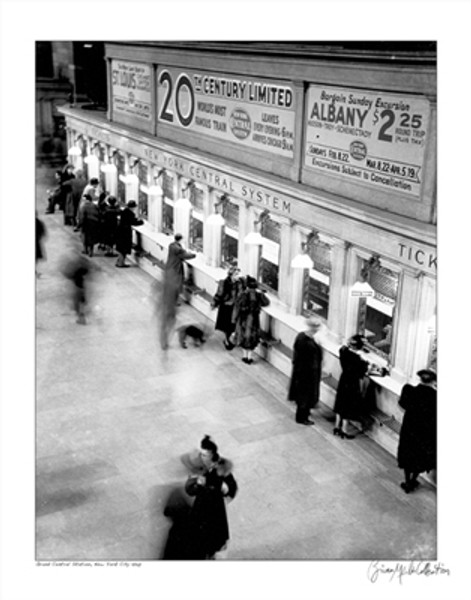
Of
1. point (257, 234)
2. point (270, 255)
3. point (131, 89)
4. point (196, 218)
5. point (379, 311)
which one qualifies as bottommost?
point (379, 311)

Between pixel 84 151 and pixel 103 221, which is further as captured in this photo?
pixel 84 151

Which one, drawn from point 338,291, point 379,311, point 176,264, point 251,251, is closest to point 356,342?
point 379,311

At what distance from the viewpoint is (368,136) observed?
34.1 ft

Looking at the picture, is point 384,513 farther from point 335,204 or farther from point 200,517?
point 335,204

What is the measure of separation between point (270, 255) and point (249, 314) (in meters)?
1.41

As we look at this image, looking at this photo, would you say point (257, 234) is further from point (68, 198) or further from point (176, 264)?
point (68, 198)

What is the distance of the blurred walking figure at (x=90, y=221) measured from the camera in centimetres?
1769

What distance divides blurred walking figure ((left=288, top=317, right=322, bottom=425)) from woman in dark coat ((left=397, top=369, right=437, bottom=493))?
165cm

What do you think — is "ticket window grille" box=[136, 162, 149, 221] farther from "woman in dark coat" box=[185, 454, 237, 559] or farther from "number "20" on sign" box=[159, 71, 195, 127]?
"woman in dark coat" box=[185, 454, 237, 559]

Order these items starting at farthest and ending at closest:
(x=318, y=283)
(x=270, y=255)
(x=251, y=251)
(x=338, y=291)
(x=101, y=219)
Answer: (x=101, y=219), (x=251, y=251), (x=270, y=255), (x=318, y=283), (x=338, y=291)

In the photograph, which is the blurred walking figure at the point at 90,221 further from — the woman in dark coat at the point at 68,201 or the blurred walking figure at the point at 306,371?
the blurred walking figure at the point at 306,371

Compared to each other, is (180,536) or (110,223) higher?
(110,223)
